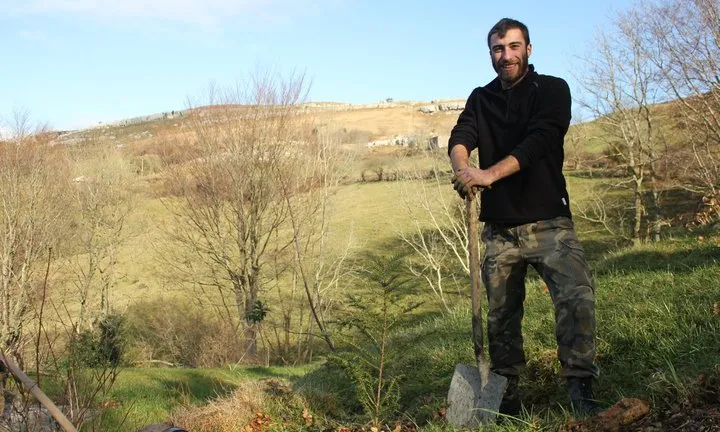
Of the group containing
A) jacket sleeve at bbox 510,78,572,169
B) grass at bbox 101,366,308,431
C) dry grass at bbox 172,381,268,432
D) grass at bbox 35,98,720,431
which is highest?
jacket sleeve at bbox 510,78,572,169

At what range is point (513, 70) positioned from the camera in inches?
148

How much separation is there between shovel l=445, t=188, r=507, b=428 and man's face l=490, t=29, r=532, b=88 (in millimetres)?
762

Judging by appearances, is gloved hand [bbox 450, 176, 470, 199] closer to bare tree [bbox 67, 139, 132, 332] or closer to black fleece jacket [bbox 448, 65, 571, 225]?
black fleece jacket [bbox 448, 65, 571, 225]

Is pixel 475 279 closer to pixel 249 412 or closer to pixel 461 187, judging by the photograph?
pixel 461 187

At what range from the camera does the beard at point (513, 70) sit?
3746mm

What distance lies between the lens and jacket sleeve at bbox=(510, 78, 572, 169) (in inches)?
139

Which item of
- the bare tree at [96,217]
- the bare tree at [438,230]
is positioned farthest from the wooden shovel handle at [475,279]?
the bare tree at [96,217]

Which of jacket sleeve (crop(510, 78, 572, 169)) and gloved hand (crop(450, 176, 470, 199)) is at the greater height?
jacket sleeve (crop(510, 78, 572, 169))

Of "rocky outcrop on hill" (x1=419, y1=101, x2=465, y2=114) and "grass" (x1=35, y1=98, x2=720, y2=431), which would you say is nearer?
"grass" (x1=35, y1=98, x2=720, y2=431)

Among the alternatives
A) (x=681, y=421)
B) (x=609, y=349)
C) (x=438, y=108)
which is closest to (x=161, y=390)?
(x=609, y=349)

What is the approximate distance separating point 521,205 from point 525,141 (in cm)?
37

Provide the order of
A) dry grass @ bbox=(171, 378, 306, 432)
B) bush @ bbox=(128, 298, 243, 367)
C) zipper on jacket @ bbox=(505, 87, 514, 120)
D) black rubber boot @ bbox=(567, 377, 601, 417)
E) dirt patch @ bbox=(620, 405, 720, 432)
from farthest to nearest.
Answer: bush @ bbox=(128, 298, 243, 367) < dry grass @ bbox=(171, 378, 306, 432) < zipper on jacket @ bbox=(505, 87, 514, 120) < black rubber boot @ bbox=(567, 377, 601, 417) < dirt patch @ bbox=(620, 405, 720, 432)

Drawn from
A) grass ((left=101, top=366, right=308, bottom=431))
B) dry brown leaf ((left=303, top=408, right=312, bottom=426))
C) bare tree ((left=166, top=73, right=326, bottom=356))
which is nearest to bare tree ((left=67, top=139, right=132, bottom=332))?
bare tree ((left=166, top=73, right=326, bottom=356))

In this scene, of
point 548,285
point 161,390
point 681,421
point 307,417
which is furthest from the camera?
point 161,390
